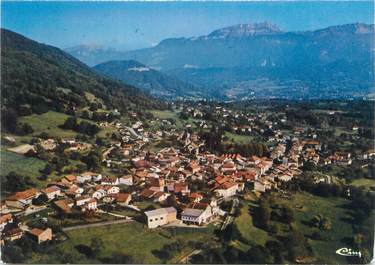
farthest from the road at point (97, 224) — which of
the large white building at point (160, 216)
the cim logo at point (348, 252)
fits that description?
the cim logo at point (348, 252)

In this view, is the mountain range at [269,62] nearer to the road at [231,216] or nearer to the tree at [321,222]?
the tree at [321,222]

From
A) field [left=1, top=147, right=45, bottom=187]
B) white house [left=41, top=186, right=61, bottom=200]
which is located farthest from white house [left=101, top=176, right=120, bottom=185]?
field [left=1, top=147, right=45, bottom=187]

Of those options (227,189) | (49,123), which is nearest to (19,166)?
(49,123)

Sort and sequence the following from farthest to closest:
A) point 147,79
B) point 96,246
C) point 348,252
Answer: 1. point 147,79
2. point 348,252
3. point 96,246

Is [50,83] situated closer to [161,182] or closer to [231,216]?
[161,182]

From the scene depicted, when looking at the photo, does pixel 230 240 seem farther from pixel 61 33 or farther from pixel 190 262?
pixel 61 33

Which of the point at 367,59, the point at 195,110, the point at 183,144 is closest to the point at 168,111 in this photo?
the point at 195,110
